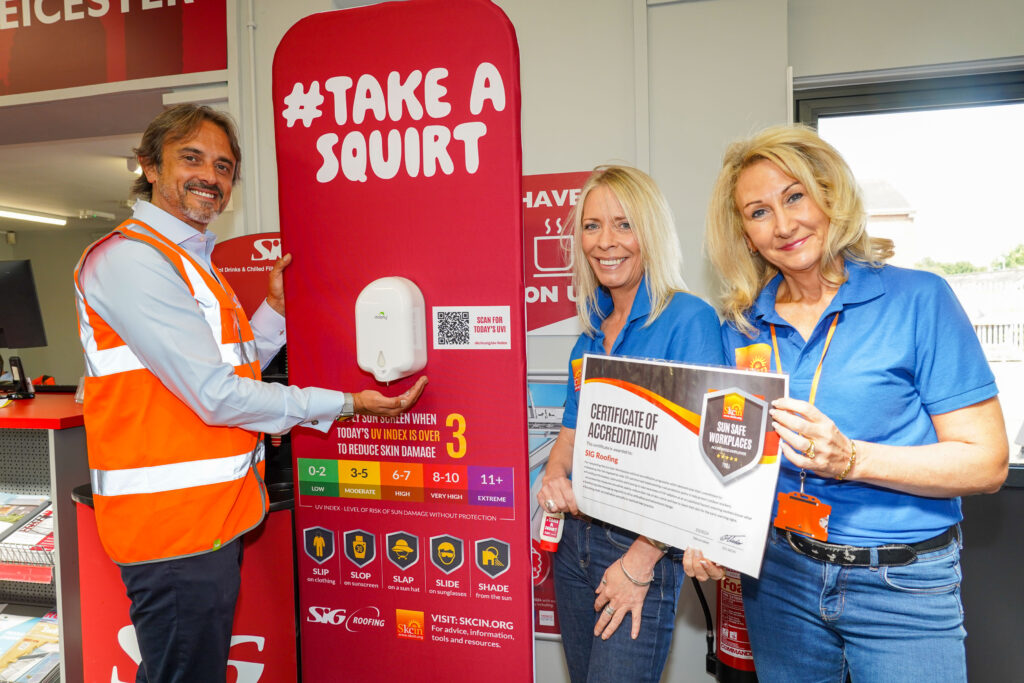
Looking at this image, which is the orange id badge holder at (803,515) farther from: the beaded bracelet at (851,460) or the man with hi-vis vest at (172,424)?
the man with hi-vis vest at (172,424)

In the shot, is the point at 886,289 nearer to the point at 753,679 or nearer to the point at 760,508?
the point at 760,508

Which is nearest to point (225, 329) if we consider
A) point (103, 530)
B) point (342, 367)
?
point (342, 367)

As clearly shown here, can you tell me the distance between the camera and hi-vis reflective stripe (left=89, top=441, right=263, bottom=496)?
58.7 inches

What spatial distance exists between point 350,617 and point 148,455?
0.68 m

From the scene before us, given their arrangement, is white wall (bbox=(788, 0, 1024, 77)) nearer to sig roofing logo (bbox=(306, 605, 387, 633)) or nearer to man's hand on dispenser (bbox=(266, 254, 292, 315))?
man's hand on dispenser (bbox=(266, 254, 292, 315))

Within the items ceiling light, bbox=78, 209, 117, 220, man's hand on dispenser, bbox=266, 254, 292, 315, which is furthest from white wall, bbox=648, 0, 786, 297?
ceiling light, bbox=78, 209, 117, 220

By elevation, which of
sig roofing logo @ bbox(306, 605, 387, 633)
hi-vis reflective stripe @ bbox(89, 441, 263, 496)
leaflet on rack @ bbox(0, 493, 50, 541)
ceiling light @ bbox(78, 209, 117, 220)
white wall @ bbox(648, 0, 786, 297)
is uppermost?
ceiling light @ bbox(78, 209, 117, 220)

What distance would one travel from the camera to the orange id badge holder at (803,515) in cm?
124

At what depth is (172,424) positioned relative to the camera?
1508 millimetres

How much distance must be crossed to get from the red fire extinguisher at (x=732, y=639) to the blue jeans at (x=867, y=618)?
75cm

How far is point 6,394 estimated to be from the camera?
2.85 meters

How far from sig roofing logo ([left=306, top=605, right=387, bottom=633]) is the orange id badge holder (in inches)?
41.5

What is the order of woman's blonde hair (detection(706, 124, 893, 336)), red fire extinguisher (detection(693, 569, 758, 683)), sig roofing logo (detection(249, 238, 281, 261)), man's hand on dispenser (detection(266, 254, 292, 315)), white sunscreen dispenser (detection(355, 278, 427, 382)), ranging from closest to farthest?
woman's blonde hair (detection(706, 124, 893, 336))
white sunscreen dispenser (detection(355, 278, 427, 382))
man's hand on dispenser (detection(266, 254, 292, 315))
red fire extinguisher (detection(693, 569, 758, 683))
sig roofing logo (detection(249, 238, 281, 261))
